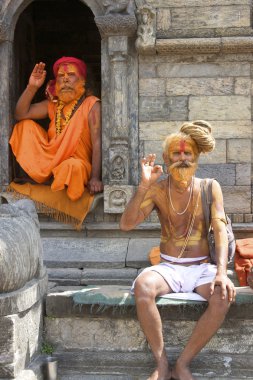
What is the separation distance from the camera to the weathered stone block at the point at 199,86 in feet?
19.6

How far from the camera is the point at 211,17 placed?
6.00 m

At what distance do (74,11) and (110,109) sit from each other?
13.5 ft

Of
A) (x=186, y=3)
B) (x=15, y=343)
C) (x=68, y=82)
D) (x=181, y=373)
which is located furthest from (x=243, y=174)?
(x=15, y=343)

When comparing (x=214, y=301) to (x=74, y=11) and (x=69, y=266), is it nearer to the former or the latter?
(x=69, y=266)

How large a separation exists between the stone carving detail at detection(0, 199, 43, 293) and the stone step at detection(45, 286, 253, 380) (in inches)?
13.3

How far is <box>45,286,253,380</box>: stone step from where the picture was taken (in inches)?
161

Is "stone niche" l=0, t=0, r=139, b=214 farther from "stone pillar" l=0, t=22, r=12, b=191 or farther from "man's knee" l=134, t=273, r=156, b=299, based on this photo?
"man's knee" l=134, t=273, r=156, b=299

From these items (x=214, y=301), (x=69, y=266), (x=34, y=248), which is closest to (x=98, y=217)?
(x=69, y=266)

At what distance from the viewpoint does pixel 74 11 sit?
9.62 m

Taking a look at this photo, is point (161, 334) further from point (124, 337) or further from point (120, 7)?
point (120, 7)

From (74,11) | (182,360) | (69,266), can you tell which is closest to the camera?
(182,360)

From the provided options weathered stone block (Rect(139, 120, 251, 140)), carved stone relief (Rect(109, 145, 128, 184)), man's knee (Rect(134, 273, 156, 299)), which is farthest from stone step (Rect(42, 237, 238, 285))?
man's knee (Rect(134, 273, 156, 299))

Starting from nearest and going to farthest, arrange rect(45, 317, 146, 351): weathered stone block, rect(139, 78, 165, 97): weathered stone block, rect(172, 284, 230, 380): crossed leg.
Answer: rect(172, 284, 230, 380): crossed leg
rect(45, 317, 146, 351): weathered stone block
rect(139, 78, 165, 97): weathered stone block

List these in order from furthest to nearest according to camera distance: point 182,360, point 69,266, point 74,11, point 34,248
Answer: point 74,11, point 69,266, point 34,248, point 182,360
